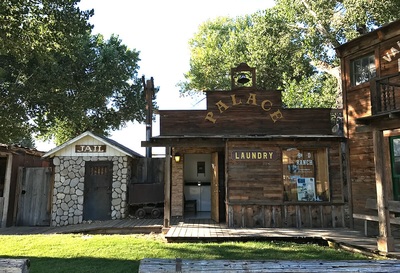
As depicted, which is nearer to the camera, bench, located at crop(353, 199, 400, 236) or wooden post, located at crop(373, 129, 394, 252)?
wooden post, located at crop(373, 129, 394, 252)

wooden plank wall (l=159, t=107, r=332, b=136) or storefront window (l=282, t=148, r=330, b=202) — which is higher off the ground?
wooden plank wall (l=159, t=107, r=332, b=136)

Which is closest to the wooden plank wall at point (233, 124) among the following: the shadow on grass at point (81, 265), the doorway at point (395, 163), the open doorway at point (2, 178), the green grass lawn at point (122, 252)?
the doorway at point (395, 163)

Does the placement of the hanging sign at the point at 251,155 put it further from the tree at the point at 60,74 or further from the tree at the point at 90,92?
the tree at the point at 90,92

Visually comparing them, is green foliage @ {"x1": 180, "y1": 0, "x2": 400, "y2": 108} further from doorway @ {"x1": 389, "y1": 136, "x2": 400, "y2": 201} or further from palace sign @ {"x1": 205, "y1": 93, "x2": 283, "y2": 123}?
doorway @ {"x1": 389, "y1": 136, "x2": 400, "y2": 201}

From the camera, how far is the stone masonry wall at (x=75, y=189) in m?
11.5

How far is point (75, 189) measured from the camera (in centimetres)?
1164

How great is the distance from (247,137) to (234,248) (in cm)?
334

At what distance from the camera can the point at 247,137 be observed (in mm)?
9422

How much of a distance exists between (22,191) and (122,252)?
7109 millimetres

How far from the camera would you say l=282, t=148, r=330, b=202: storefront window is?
377 inches

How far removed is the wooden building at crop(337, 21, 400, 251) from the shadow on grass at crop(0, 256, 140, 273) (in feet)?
17.3

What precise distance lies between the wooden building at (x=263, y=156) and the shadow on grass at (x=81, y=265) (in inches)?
125

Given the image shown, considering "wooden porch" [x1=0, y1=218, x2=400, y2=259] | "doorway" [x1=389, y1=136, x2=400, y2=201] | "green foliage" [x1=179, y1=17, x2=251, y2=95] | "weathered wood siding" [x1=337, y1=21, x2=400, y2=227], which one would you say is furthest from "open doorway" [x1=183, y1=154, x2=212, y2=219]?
"green foliage" [x1=179, y1=17, x2=251, y2=95]

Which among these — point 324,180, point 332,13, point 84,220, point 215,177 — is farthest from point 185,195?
point 332,13
